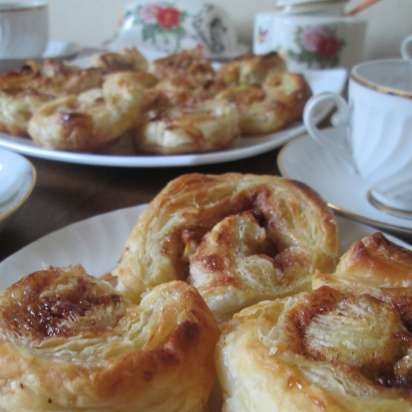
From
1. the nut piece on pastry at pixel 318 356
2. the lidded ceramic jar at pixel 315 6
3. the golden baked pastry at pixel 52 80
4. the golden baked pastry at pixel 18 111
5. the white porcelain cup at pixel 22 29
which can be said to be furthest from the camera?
the lidded ceramic jar at pixel 315 6

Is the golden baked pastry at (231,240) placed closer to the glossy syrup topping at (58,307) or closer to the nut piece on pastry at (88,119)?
the glossy syrup topping at (58,307)

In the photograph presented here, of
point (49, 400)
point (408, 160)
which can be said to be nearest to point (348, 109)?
point (408, 160)

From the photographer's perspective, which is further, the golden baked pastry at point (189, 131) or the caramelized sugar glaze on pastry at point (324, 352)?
the golden baked pastry at point (189, 131)

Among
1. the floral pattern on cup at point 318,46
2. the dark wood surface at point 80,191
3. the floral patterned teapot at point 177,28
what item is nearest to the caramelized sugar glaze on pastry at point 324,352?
the dark wood surface at point 80,191

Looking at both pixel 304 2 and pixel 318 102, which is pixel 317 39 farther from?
pixel 318 102

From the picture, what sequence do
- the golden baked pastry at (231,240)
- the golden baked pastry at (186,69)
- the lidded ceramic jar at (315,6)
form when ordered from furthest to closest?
the lidded ceramic jar at (315,6), the golden baked pastry at (186,69), the golden baked pastry at (231,240)

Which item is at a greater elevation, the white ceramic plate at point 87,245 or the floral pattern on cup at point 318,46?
the floral pattern on cup at point 318,46

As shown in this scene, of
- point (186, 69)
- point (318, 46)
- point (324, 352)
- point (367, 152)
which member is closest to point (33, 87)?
point (186, 69)
